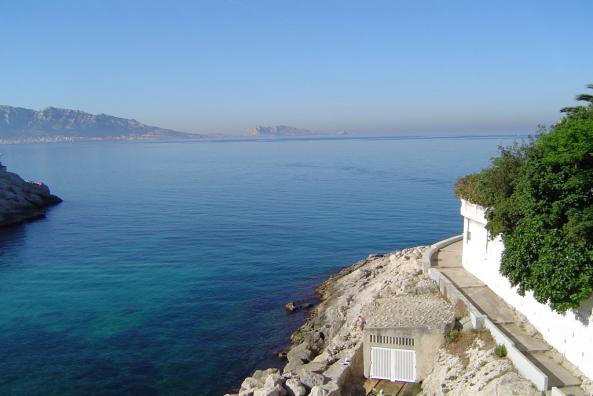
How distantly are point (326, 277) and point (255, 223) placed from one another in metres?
19.4

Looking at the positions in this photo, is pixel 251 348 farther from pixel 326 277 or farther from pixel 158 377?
pixel 326 277

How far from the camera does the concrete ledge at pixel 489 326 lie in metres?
14.5

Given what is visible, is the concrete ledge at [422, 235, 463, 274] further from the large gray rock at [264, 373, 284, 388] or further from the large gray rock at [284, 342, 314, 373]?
the large gray rock at [264, 373, 284, 388]

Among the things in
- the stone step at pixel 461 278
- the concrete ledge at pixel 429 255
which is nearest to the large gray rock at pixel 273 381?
the stone step at pixel 461 278

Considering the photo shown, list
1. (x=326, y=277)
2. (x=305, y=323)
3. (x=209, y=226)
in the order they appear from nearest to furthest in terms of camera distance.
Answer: (x=305, y=323) → (x=326, y=277) → (x=209, y=226)

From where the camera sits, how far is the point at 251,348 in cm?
2673

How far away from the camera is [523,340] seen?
17.1 meters

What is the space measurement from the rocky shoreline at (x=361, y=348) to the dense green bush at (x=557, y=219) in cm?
293

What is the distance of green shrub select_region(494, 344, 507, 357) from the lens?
16373mm

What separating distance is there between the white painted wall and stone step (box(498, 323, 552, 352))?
314 millimetres

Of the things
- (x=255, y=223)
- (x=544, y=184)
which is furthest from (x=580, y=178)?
(x=255, y=223)

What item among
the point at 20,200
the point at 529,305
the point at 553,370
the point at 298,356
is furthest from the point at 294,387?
→ the point at 20,200

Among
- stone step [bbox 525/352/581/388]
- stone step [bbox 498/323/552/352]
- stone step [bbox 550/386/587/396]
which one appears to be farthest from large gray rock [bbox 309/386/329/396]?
stone step [bbox 550/386/587/396]

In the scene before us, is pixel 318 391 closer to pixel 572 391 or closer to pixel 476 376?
pixel 476 376
